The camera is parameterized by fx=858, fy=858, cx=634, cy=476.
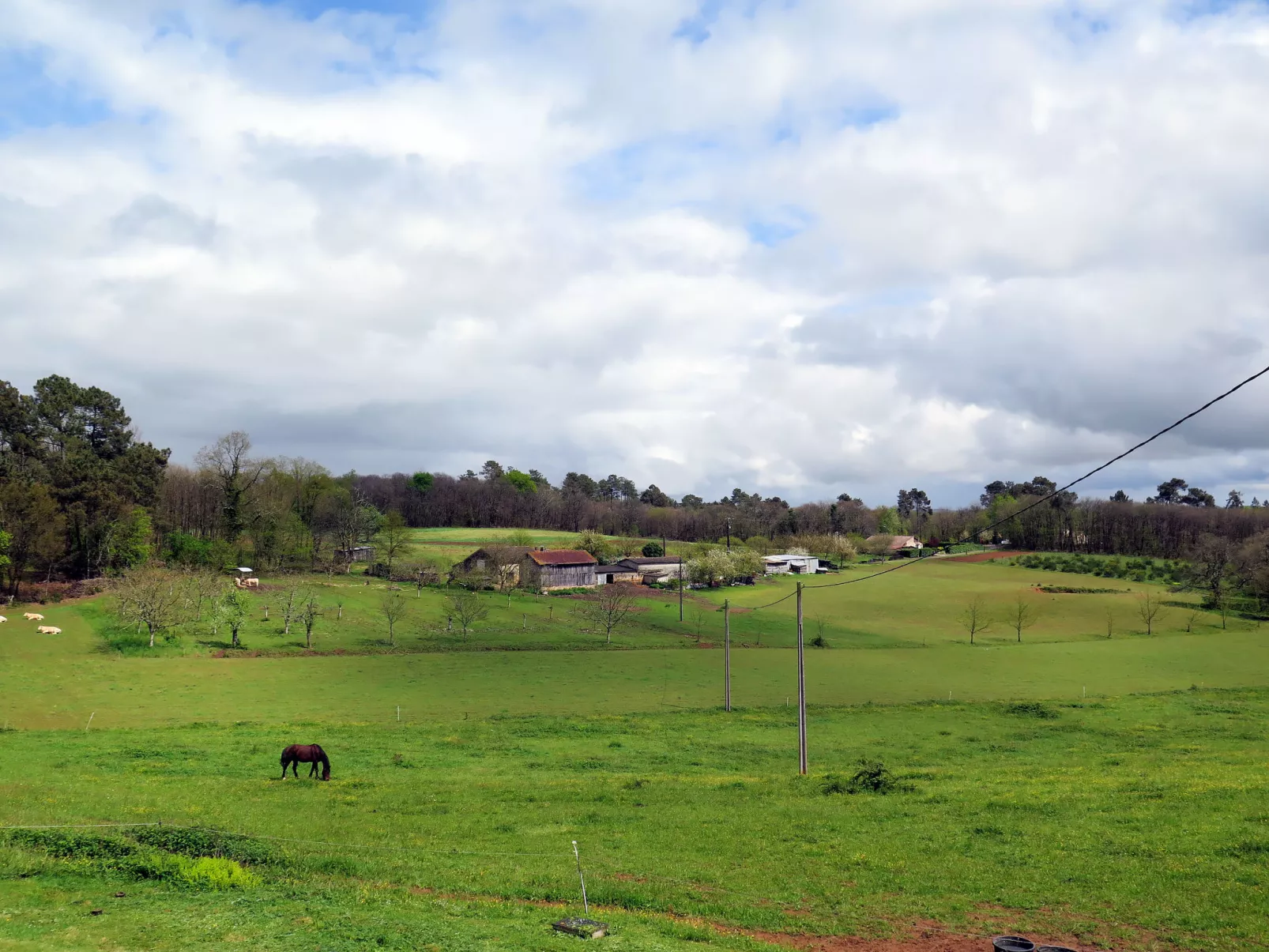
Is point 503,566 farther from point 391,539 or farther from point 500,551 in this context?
point 391,539

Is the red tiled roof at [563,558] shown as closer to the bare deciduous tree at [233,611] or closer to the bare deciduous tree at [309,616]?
the bare deciduous tree at [309,616]

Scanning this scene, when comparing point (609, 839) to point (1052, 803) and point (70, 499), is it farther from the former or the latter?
point (70, 499)

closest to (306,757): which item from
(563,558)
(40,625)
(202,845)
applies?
(202,845)

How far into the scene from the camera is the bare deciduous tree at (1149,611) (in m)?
98.9

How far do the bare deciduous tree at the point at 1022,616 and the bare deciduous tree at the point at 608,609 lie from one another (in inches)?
1605

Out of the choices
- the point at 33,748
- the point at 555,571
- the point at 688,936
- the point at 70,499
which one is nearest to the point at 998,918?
the point at 688,936

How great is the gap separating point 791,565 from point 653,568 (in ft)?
115

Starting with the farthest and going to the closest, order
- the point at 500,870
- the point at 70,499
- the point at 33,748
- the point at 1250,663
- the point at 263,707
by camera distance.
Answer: the point at 70,499
the point at 1250,663
the point at 263,707
the point at 33,748
the point at 500,870

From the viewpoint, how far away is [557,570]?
129 m

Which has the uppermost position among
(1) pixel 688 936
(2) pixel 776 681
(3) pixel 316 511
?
(3) pixel 316 511

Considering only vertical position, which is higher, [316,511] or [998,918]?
[316,511]

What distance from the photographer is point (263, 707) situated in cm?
4850

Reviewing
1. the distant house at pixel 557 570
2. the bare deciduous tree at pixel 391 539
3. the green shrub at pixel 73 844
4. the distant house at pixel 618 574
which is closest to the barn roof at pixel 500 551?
the distant house at pixel 557 570

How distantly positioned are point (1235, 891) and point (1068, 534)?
630 ft
